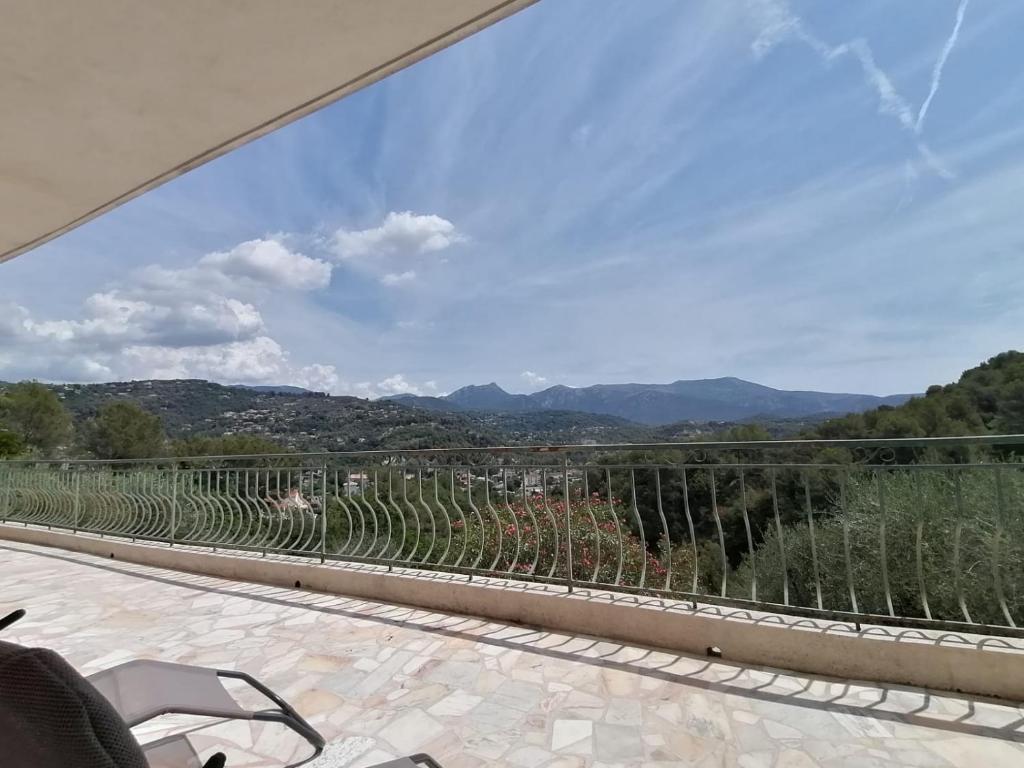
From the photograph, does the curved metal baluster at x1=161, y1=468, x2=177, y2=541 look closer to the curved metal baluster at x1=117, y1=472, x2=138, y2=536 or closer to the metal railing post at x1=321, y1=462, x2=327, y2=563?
the curved metal baluster at x1=117, y1=472, x2=138, y2=536

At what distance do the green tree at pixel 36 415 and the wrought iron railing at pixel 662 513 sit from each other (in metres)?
20.6

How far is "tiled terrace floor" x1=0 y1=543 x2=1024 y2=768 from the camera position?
2035mm

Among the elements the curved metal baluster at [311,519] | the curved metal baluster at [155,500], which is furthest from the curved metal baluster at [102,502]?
the curved metal baluster at [311,519]

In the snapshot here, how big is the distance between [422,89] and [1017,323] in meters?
14.0

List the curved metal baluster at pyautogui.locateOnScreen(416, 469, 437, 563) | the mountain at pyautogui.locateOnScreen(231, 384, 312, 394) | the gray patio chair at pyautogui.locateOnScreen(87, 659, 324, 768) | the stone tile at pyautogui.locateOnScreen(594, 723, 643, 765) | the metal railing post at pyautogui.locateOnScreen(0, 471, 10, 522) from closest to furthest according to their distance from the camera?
1. the gray patio chair at pyautogui.locateOnScreen(87, 659, 324, 768)
2. the stone tile at pyautogui.locateOnScreen(594, 723, 643, 765)
3. the curved metal baluster at pyautogui.locateOnScreen(416, 469, 437, 563)
4. the metal railing post at pyautogui.locateOnScreen(0, 471, 10, 522)
5. the mountain at pyautogui.locateOnScreen(231, 384, 312, 394)

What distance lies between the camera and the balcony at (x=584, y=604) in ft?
7.25

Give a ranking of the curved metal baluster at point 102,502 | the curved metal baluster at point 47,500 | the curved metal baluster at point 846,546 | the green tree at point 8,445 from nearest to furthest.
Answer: the curved metal baluster at point 846,546, the curved metal baluster at point 102,502, the curved metal baluster at point 47,500, the green tree at point 8,445

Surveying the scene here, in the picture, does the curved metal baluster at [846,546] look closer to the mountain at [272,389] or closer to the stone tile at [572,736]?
the stone tile at [572,736]

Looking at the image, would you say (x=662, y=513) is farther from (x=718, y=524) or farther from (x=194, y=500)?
(x=194, y=500)

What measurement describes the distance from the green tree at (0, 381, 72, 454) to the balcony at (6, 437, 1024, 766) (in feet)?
70.1

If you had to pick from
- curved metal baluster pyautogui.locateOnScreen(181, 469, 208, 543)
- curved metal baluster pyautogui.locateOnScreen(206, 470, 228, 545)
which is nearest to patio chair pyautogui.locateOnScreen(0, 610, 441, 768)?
curved metal baluster pyautogui.locateOnScreen(206, 470, 228, 545)

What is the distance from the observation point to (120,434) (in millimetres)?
22938

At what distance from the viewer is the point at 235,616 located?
3.78 metres

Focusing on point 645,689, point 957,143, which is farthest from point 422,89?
point 957,143
